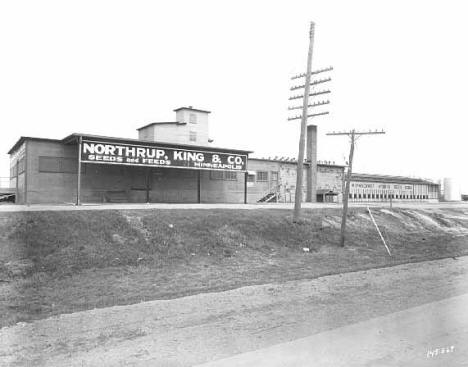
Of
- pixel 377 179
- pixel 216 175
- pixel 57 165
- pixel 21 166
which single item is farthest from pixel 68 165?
pixel 377 179

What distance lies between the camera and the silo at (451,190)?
7819 centimetres

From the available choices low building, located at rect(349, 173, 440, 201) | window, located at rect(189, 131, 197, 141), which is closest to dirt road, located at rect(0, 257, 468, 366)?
window, located at rect(189, 131, 197, 141)

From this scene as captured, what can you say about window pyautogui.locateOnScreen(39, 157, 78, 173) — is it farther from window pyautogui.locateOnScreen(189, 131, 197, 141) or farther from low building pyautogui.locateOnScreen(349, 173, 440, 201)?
low building pyautogui.locateOnScreen(349, 173, 440, 201)

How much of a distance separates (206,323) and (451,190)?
267ft

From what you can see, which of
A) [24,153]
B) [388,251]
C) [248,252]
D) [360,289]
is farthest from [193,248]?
[24,153]

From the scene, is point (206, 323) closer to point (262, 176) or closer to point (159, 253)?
point (159, 253)

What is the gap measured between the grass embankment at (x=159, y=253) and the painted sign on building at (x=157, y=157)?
12.8 meters

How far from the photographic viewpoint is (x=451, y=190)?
78.6m

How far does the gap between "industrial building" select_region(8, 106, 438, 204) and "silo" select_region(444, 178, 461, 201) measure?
36.9 m

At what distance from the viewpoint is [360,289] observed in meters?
10.4

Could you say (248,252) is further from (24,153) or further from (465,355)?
(24,153)

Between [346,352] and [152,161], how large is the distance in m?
29.2

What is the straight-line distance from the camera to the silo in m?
78.2

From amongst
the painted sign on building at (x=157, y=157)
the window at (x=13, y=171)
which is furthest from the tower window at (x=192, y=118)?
the window at (x=13, y=171)
